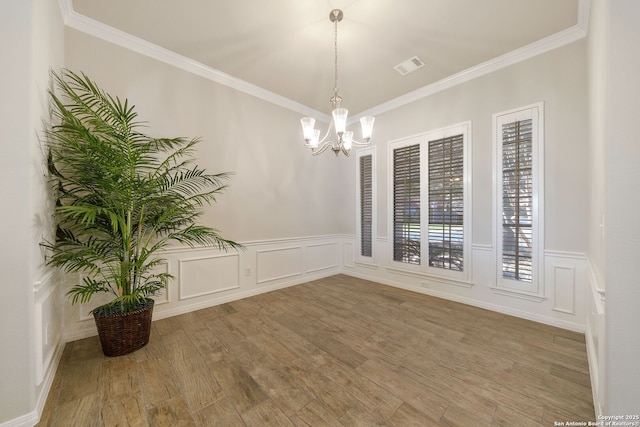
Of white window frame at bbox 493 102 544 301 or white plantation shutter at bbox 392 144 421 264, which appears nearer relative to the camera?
white window frame at bbox 493 102 544 301

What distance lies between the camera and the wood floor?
1456 mm

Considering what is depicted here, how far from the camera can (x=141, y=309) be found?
213cm

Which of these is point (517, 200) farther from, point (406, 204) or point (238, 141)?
point (238, 141)

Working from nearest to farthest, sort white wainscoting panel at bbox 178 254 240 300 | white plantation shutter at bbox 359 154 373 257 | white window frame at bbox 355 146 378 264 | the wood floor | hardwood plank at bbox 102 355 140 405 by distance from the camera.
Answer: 1. the wood floor
2. hardwood plank at bbox 102 355 140 405
3. white wainscoting panel at bbox 178 254 240 300
4. white window frame at bbox 355 146 378 264
5. white plantation shutter at bbox 359 154 373 257

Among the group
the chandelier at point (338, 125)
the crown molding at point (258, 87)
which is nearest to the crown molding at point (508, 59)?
the crown molding at point (258, 87)

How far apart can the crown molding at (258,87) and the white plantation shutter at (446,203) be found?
818 millimetres

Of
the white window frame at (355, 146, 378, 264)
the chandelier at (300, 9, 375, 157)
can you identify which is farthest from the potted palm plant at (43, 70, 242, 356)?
the white window frame at (355, 146, 378, 264)

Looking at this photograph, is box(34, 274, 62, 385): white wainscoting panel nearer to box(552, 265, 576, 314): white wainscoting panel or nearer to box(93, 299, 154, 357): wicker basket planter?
box(93, 299, 154, 357): wicker basket planter

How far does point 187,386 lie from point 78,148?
195 centimetres

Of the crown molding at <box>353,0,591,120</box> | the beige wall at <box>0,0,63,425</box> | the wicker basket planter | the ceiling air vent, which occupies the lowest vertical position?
the wicker basket planter

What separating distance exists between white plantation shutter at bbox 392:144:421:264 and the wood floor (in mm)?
1180

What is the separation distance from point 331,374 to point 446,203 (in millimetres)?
2758

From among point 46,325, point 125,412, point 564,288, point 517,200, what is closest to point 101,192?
point 46,325

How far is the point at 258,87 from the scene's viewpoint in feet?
11.8
